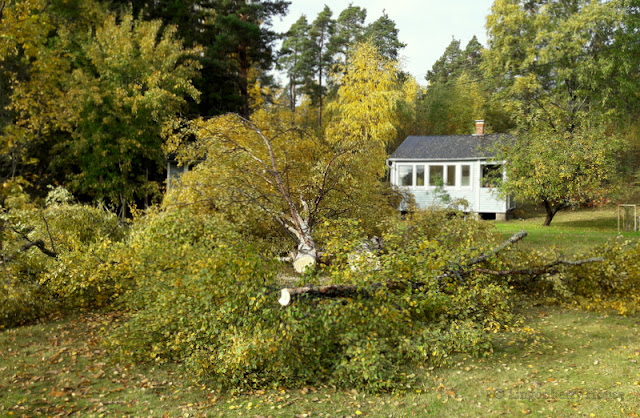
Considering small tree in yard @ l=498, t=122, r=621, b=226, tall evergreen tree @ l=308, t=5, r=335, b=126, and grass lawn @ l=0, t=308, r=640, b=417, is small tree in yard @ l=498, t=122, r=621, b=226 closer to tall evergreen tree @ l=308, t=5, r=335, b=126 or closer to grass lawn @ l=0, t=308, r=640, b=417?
grass lawn @ l=0, t=308, r=640, b=417

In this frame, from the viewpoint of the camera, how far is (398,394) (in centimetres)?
437

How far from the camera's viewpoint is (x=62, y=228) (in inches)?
341

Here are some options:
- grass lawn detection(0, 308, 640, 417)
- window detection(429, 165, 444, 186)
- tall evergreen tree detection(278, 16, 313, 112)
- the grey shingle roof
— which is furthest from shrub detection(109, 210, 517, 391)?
tall evergreen tree detection(278, 16, 313, 112)

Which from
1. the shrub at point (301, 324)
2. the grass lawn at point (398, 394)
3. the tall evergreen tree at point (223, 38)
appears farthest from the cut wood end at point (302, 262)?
the tall evergreen tree at point (223, 38)

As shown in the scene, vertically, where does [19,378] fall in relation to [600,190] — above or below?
below

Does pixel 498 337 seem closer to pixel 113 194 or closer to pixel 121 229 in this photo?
pixel 121 229

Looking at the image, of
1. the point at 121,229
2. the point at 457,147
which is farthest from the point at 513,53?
the point at 121,229

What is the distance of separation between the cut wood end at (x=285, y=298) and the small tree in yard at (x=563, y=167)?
1158 cm

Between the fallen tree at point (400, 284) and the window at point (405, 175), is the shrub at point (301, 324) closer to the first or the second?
the fallen tree at point (400, 284)

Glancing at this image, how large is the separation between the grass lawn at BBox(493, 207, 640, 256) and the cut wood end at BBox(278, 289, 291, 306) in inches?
188

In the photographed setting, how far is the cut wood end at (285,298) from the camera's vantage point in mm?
4734

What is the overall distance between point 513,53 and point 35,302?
23.1m

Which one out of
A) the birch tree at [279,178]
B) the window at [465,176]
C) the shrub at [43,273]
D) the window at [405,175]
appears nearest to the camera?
the shrub at [43,273]

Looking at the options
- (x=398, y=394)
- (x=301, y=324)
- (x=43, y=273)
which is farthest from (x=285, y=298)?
(x=43, y=273)
